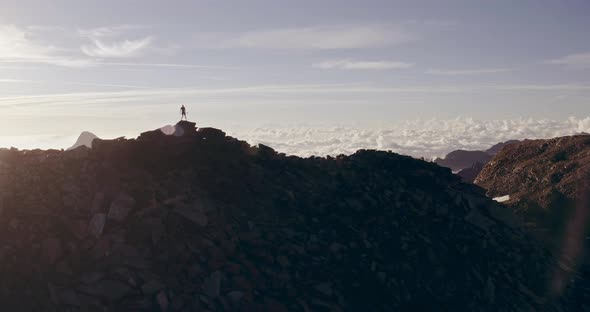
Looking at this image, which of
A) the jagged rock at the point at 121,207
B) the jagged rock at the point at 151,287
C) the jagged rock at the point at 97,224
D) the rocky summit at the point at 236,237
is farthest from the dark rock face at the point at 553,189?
the jagged rock at the point at 97,224

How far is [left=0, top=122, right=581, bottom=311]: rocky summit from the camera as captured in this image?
1942 cm

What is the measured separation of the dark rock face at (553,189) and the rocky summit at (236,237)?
8228 millimetres

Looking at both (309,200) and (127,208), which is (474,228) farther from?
(127,208)

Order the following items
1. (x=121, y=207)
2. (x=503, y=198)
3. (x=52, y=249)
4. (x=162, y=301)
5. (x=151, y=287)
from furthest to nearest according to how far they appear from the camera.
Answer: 1. (x=503, y=198)
2. (x=121, y=207)
3. (x=52, y=249)
4. (x=151, y=287)
5. (x=162, y=301)

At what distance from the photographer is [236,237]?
2253 cm

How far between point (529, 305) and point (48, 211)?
2263cm

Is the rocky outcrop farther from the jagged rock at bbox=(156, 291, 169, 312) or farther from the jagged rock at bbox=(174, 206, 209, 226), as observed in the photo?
the jagged rock at bbox=(156, 291, 169, 312)

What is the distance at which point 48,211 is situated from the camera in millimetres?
21000

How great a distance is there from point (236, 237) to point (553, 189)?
36.8m

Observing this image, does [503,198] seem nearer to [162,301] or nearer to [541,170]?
[541,170]

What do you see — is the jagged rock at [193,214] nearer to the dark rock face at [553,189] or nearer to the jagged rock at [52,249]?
the jagged rock at [52,249]

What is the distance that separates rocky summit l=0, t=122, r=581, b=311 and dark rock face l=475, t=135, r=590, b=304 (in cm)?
823

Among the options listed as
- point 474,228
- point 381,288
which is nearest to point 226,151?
point 381,288

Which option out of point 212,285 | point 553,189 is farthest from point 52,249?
point 553,189
